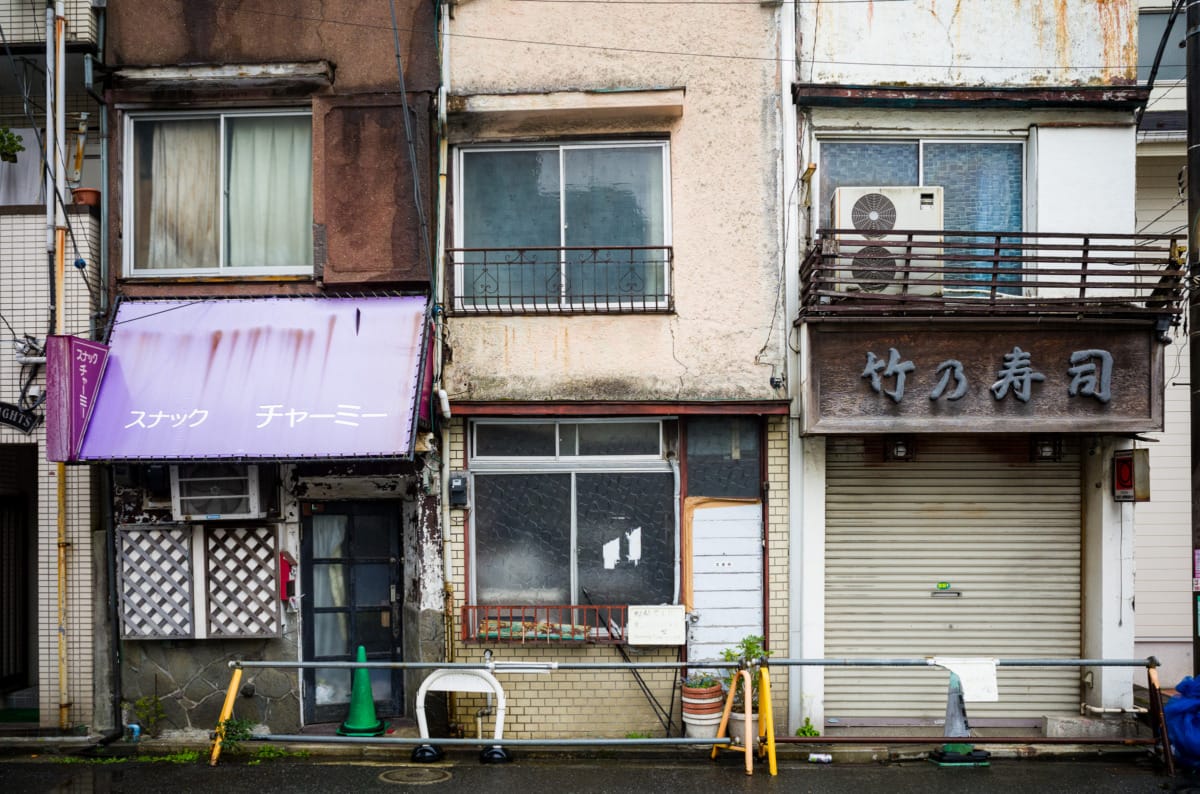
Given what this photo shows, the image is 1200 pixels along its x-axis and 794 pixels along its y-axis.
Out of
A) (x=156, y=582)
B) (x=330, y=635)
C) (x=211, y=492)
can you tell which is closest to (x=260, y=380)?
(x=211, y=492)

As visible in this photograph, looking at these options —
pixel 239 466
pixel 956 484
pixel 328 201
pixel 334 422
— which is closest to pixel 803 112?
pixel 956 484

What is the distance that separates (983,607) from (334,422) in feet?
23.9

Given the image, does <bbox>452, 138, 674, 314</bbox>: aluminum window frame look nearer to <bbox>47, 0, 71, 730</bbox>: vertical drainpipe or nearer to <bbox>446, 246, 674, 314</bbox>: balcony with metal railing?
<bbox>446, 246, 674, 314</bbox>: balcony with metal railing

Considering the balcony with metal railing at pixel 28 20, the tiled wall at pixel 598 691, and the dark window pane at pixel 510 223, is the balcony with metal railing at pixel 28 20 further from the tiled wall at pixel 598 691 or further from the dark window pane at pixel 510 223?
the tiled wall at pixel 598 691

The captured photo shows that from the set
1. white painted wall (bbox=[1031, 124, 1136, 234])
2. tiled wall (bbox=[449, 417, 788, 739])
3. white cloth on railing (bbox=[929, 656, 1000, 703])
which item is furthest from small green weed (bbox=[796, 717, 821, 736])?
white painted wall (bbox=[1031, 124, 1136, 234])

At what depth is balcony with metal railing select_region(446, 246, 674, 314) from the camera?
10531mm

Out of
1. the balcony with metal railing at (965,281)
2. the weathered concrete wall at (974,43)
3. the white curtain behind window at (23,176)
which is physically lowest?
the balcony with metal railing at (965,281)

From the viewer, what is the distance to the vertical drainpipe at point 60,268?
33.6 ft

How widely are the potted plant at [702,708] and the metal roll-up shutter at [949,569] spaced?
159cm

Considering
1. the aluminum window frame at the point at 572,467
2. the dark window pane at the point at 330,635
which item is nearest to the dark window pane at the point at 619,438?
the aluminum window frame at the point at 572,467

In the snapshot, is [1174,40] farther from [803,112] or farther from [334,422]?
[334,422]

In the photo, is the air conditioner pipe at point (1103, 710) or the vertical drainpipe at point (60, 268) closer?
the air conditioner pipe at point (1103, 710)

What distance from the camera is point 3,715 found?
1120 centimetres

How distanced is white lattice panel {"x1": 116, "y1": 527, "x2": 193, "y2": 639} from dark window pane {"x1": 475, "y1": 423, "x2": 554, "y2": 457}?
11.1ft
